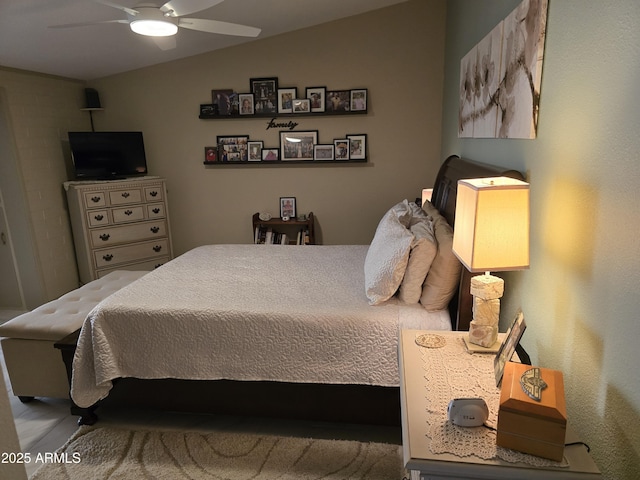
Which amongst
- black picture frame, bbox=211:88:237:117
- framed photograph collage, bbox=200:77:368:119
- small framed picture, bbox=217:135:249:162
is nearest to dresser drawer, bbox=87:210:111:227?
small framed picture, bbox=217:135:249:162

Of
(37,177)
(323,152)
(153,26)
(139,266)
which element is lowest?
(139,266)

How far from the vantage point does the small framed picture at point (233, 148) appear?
14.8 feet

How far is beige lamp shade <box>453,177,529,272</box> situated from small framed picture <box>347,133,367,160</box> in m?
3.04

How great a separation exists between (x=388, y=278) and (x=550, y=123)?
976 mm

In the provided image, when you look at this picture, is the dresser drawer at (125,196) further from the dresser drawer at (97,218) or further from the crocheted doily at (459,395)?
the crocheted doily at (459,395)

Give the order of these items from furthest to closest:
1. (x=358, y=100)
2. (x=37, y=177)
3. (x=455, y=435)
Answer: (x=358, y=100) → (x=37, y=177) → (x=455, y=435)

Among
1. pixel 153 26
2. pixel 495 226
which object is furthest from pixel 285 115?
pixel 495 226

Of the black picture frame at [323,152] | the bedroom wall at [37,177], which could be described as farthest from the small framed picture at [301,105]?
the bedroom wall at [37,177]

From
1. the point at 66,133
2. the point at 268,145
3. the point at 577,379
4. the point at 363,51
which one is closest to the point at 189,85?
the point at 268,145

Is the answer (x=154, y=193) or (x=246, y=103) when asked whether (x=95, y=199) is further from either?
(x=246, y=103)

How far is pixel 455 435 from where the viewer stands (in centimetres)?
107

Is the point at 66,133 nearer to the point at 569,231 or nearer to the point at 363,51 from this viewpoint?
the point at 363,51

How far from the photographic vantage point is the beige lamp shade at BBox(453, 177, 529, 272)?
1284 millimetres

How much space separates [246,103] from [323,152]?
3.14 feet
